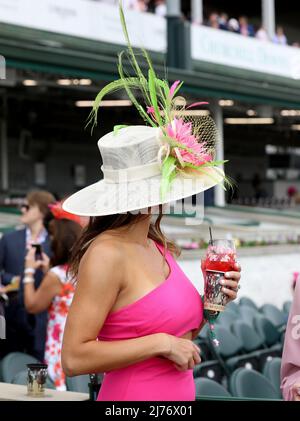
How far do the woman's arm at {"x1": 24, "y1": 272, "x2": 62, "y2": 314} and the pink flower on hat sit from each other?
2.67m

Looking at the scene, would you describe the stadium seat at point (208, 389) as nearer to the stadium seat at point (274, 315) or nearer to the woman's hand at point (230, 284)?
the woman's hand at point (230, 284)

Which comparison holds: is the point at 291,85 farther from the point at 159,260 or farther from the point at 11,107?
the point at 159,260

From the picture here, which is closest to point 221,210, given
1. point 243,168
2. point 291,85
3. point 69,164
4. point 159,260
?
point 291,85

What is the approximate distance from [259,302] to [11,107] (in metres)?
19.2

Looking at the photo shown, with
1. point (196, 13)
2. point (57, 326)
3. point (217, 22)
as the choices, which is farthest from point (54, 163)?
point (57, 326)

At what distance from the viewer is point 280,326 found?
8.52m

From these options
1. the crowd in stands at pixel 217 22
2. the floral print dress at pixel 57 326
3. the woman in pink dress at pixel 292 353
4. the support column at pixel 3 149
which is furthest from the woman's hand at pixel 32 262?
the support column at pixel 3 149

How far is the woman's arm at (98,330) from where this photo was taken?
2814 mm

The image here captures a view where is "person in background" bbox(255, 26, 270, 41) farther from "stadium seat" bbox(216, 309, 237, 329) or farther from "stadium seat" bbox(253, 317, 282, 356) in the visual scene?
"stadium seat" bbox(253, 317, 282, 356)

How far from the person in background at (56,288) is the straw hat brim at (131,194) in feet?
7.41

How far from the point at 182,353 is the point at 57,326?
3.26m

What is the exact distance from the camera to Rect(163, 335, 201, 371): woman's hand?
2875mm

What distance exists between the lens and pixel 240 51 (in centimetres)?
2561

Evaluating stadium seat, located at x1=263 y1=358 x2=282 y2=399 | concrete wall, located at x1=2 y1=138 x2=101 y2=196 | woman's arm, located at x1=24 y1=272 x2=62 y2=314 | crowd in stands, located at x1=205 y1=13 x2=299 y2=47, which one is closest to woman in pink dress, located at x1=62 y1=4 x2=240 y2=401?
woman's arm, located at x1=24 y1=272 x2=62 y2=314
